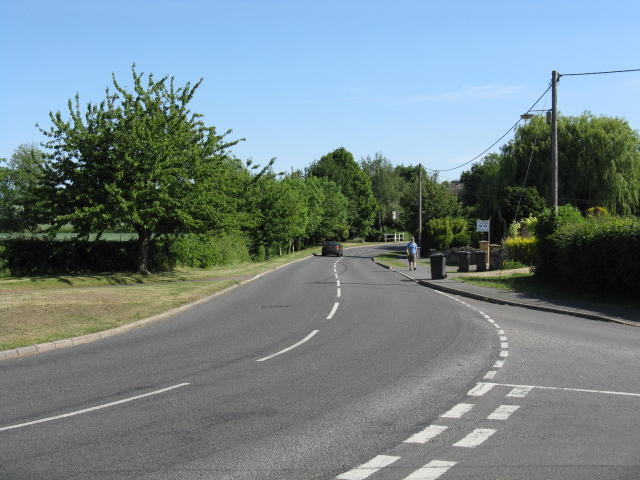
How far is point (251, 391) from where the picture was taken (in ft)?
25.5

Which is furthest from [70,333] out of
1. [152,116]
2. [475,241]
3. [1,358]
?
[475,241]

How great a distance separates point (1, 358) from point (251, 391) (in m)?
5.40

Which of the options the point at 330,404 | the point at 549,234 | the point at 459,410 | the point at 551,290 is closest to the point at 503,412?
the point at 459,410

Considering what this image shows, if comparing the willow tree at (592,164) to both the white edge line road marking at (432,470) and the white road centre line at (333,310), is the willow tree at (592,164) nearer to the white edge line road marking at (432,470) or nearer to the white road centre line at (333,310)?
the white road centre line at (333,310)

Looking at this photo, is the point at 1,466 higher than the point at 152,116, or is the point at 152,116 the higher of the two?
the point at 152,116

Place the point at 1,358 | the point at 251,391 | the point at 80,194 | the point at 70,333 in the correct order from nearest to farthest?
the point at 251,391, the point at 1,358, the point at 70,333, the point at 80,194

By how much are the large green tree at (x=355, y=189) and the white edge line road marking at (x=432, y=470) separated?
9197 cm

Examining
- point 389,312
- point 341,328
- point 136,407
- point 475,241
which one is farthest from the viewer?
point 475,241

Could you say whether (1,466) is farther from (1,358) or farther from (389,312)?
(389,312)

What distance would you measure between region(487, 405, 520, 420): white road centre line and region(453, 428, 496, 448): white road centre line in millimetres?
469

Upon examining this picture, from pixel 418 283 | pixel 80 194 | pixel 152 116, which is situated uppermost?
pixel 152 116

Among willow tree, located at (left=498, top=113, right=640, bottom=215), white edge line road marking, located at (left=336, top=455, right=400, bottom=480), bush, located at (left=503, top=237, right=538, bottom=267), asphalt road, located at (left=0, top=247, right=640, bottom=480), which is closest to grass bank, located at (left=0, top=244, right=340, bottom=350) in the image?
asphalt road, located at (left=0, top=247, right=640, bottom=480)

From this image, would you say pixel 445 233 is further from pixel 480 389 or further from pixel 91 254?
pixel 480 389

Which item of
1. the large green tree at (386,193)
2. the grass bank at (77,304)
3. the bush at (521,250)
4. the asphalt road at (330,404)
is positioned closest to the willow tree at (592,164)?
the bush at (521,250)
